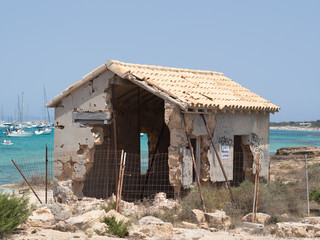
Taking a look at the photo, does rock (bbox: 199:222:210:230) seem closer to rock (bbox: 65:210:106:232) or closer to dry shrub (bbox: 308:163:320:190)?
rock (bbox: 65:210:106:232)

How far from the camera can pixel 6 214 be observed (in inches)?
430

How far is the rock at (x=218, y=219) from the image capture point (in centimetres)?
1309

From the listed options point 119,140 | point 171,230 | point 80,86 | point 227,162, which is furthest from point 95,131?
point 171,230

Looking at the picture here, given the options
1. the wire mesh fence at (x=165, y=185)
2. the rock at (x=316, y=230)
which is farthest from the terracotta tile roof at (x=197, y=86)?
the rock at (x=316, y=230)

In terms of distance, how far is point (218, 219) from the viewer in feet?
43.0

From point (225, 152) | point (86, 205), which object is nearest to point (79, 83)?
point (86, 205)

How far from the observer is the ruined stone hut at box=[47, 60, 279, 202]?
14680 mm

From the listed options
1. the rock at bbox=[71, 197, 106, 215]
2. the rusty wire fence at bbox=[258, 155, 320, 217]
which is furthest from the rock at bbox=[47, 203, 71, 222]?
the rusty wire fence at bbox=[258, 155, 320, 217]

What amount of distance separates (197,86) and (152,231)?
6.23 metres

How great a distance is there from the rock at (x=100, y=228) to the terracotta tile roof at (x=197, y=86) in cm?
415

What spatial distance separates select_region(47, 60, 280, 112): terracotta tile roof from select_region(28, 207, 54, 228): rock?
4.43 metres

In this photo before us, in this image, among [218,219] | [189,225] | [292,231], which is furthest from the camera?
[218,219]

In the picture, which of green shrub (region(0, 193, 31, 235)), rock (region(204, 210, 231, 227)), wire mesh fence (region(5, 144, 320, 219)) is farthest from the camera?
wire mesh fence (region(5, 144, 320, 219))

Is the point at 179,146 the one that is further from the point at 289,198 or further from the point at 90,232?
the point at 90,232
